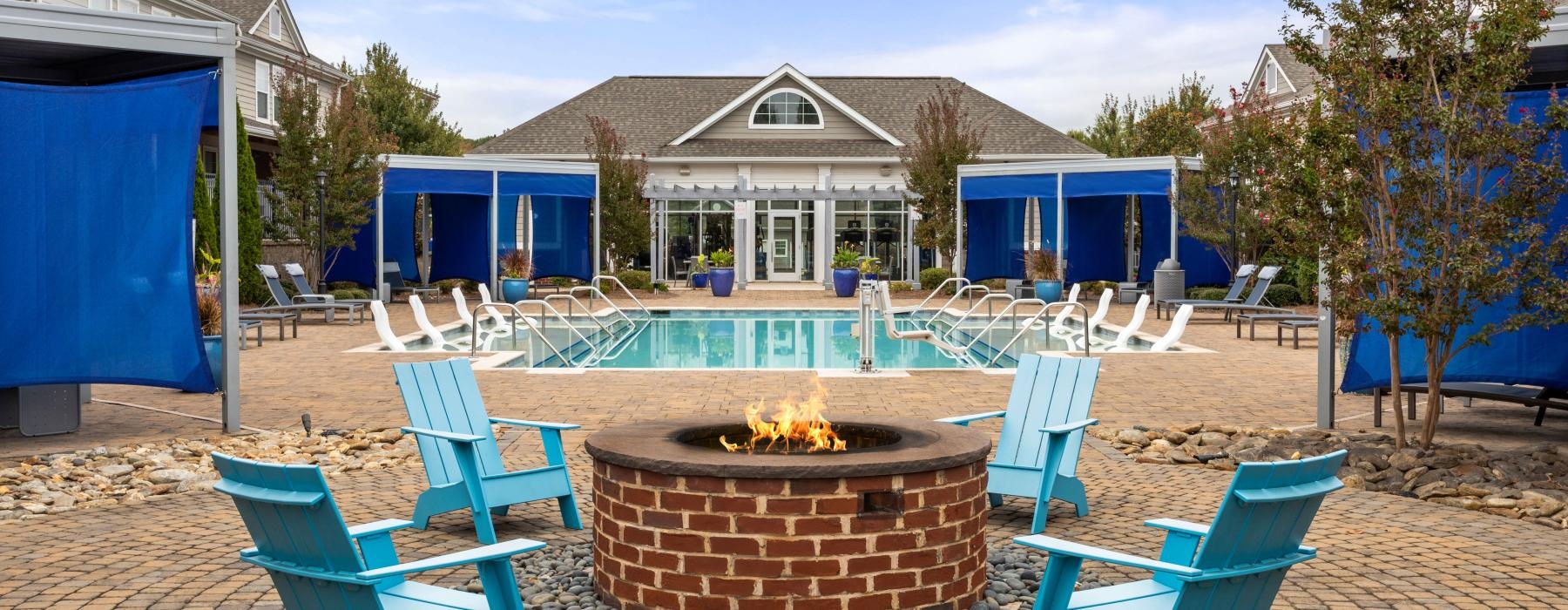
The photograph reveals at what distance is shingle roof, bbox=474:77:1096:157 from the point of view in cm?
3762

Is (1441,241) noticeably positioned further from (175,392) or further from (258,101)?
(258,101)

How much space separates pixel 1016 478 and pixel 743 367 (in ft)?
27.2

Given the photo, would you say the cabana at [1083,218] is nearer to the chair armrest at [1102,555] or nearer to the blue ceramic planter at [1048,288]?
the blue ceramic planter at [1048,288]

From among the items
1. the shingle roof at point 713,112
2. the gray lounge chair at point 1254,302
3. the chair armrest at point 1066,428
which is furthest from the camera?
the shingle roof at point 713,112

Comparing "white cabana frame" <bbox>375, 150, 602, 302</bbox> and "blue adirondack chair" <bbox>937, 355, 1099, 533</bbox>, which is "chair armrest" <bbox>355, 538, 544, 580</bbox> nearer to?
"blue adirondack chair" <bbox>937, 355, 1099, 533</bbox>

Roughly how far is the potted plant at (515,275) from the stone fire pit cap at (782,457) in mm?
21303

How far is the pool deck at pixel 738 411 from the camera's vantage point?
5.45 meters

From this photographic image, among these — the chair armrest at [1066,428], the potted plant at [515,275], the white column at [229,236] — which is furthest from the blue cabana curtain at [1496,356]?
the potted plant at [515,275]

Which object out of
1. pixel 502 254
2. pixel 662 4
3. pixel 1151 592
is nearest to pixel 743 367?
pixel 662 4

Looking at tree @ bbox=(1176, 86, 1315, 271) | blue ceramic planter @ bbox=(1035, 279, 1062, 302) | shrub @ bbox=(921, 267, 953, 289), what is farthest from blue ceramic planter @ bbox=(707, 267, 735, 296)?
tree @ bbox=(1176, 86, 1315, 271)

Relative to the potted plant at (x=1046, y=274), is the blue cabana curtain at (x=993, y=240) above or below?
above

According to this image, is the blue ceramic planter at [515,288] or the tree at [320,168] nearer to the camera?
the tree at [320,168]

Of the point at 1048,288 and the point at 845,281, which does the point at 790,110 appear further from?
the point at 1048,288

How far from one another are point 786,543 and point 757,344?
46.3ft
